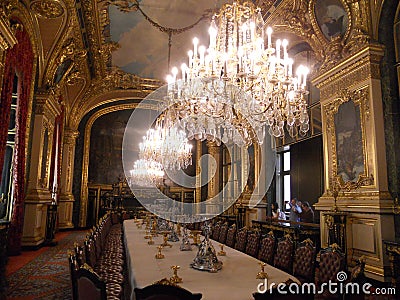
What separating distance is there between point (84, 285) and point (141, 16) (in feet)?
23.9

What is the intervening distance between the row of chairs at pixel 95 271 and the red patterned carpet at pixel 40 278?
0.71 metres

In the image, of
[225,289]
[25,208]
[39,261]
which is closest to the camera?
[225,289]

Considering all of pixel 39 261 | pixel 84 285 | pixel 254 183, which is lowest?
pixel 39 261

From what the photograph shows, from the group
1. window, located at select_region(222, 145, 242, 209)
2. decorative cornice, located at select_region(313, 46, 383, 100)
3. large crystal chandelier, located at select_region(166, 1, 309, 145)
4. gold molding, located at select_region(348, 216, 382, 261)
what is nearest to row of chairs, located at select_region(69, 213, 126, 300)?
large crystal chandelier, located at select_region(166, 1, 309, 145)

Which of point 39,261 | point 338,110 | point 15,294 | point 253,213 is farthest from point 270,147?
point 15,294

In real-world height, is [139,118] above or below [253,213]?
above

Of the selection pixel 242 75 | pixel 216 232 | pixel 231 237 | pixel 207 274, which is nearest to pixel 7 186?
pixel 216 232

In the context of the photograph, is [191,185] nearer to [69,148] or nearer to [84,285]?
[69,148]

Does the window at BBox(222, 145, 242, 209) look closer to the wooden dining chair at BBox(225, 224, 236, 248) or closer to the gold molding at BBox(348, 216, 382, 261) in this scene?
the wooden dining chair at BBox(225, 224, 236, 248)

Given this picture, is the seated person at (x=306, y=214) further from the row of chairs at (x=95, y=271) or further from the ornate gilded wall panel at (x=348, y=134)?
the row of chairs at (x=95, y=271)

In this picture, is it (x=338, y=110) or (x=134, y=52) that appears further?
(x=134, y=52)

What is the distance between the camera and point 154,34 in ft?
28.4

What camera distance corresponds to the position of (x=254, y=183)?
9.55 m

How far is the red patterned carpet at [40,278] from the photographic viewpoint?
406 cm
